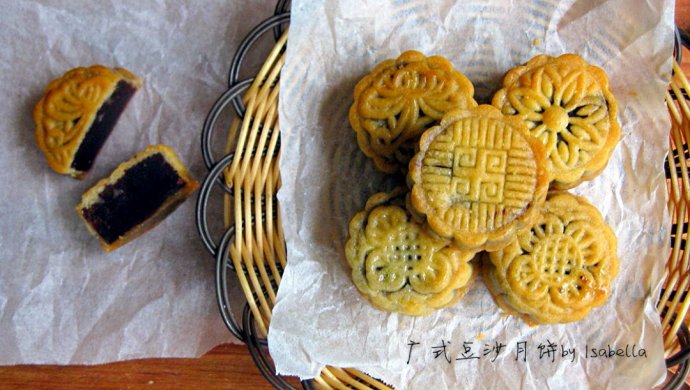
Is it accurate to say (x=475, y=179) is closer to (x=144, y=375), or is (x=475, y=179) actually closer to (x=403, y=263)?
(x=403, y=263)

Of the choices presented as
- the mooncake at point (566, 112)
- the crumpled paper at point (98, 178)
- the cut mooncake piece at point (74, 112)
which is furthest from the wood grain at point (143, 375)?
the mooncake at point (566, 112)

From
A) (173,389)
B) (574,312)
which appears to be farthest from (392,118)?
(173,389)

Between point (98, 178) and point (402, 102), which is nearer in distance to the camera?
point (402, 102)

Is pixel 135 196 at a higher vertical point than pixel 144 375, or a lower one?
higher

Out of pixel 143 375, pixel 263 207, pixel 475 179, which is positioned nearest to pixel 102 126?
pixel 263 207

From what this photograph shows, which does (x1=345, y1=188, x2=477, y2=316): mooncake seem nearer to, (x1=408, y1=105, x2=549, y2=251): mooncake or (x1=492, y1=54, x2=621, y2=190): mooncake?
(x1=408, y1=105, x2=549, y2=251): mooncake

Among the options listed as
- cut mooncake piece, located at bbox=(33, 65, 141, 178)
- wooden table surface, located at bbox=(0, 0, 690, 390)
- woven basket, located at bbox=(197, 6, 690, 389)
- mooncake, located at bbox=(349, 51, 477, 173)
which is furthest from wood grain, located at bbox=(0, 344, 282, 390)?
mooncake, located at bbox=(349, 51, 477, 173)

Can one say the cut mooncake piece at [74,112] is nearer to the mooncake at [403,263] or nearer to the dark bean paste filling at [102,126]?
the dark bean paste filling at [102,126]
